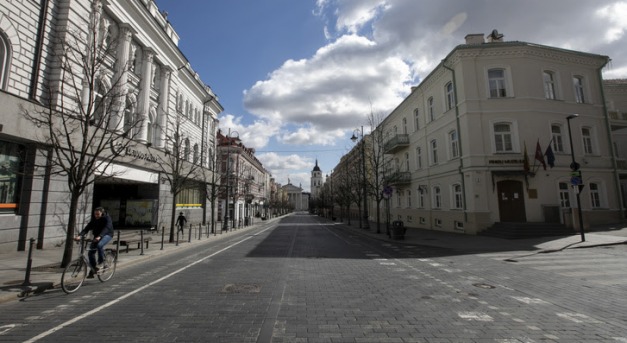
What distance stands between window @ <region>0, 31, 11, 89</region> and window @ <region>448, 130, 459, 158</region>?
2518cm

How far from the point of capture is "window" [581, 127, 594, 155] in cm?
2459

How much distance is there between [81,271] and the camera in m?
8.34

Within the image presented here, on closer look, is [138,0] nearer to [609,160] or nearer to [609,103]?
[609,160]

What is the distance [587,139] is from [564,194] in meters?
5.49

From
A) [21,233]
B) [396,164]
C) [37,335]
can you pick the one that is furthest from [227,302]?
[396,164]

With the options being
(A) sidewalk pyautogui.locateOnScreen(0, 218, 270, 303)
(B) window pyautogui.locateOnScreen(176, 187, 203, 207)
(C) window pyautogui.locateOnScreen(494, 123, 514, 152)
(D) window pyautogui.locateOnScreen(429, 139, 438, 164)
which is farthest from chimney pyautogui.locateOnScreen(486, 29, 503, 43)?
(B) window pyautogui.locateOnScreen(176, 187, 203, 207)

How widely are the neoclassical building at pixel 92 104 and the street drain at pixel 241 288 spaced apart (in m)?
5.96

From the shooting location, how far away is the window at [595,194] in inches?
930

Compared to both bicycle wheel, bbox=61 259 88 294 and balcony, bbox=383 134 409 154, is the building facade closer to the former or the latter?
balcony, bbox=383 134 409 154

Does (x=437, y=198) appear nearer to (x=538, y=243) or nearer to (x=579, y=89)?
(x=538, y=243)

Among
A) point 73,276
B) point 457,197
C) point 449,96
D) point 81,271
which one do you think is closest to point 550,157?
point 457,197

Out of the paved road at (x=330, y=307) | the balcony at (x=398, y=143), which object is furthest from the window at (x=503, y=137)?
the paved road at (x=330, y=307)

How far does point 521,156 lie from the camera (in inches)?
876

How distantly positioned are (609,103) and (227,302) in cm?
3822
